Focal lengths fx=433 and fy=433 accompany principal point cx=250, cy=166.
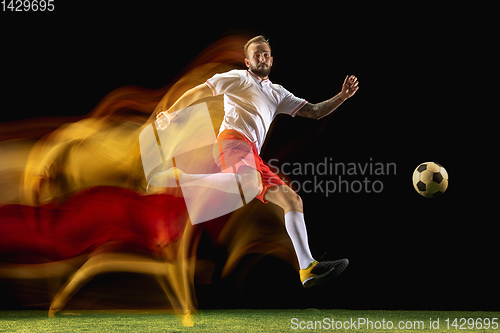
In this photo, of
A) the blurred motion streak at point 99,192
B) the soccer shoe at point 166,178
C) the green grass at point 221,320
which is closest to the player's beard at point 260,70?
the blurred motion streak at point 99,192

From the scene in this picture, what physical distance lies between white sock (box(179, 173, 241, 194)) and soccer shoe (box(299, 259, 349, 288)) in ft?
2.49

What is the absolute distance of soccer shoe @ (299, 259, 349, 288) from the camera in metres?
2.82

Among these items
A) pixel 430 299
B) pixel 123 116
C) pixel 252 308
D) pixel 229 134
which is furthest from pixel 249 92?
pixel 430 299

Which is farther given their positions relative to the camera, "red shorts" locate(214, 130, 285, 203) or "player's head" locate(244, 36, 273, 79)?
"player's head" locate(244, 36, 273, 79)

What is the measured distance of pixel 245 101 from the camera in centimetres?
332

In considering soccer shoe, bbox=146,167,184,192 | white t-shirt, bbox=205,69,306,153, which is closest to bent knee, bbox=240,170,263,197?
white t-shirt, bbox=205,69,306,153

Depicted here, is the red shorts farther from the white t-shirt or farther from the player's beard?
the player's beard

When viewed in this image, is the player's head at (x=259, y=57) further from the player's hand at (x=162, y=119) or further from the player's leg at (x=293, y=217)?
the player's leg at (x=293, y=217)

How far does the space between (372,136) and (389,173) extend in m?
0.45

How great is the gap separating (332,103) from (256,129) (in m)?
0.73

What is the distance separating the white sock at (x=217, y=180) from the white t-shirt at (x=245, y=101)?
1.16 ft

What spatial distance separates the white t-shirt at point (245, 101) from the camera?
3.29 metres

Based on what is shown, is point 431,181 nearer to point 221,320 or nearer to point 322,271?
point 322,271

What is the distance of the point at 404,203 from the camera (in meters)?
4.86
